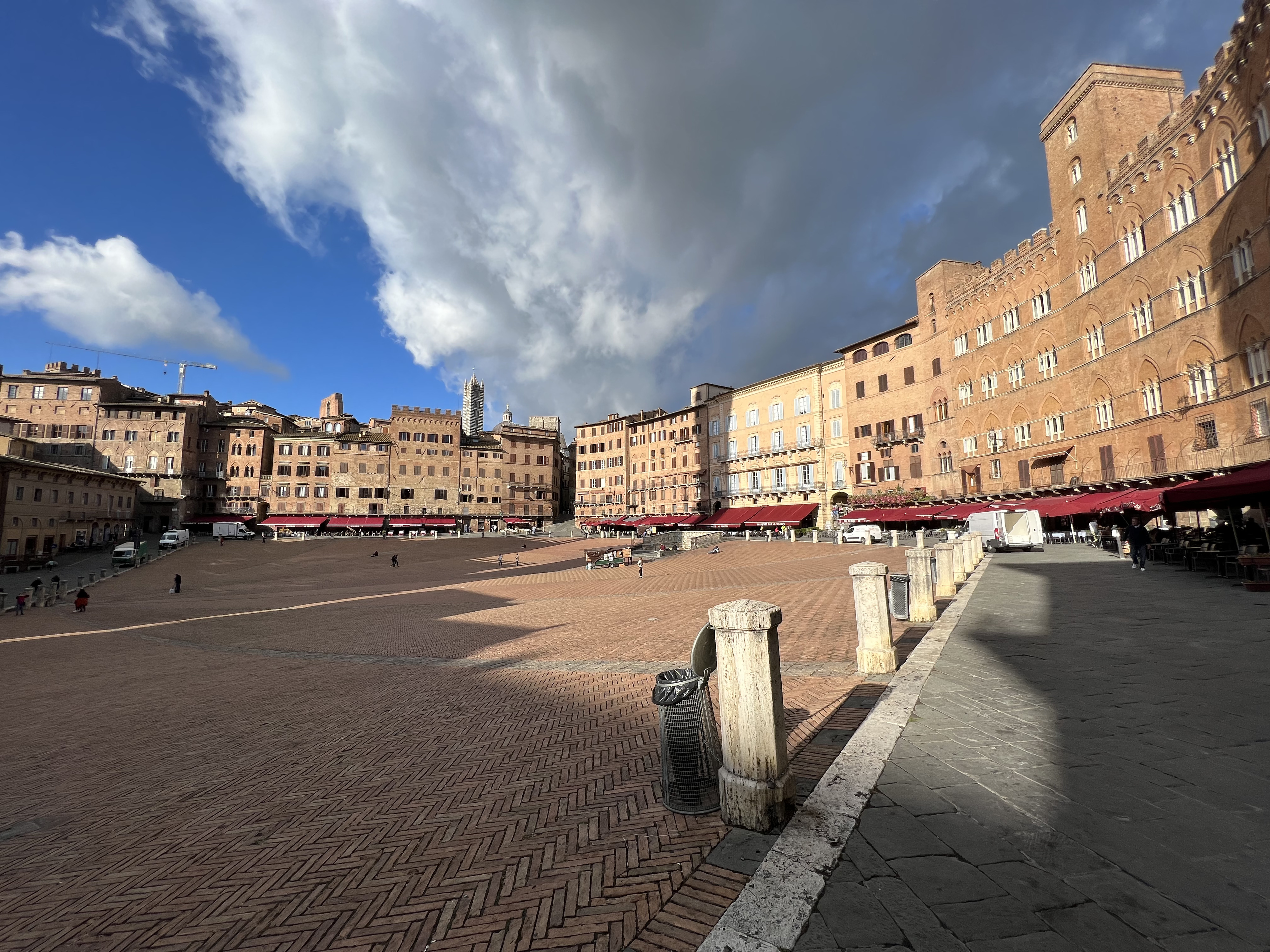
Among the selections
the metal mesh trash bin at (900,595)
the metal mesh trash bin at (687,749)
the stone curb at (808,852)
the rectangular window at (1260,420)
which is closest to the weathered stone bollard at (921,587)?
the metal mesh trash bin at (900,595)

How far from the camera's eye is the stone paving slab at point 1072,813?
7.83 feet

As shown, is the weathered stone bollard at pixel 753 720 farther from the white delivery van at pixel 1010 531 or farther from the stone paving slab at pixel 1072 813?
the white delivery van at pixel 1010 531

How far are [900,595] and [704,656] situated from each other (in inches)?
280

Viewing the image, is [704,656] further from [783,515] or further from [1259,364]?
[783,515]

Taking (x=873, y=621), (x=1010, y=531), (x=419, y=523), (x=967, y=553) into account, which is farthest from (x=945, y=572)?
(x=419, y=523)

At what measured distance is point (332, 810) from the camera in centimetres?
452

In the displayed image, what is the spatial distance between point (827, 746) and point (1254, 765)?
9.38 ft

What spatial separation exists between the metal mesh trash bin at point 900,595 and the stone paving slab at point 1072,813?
2.75 metres

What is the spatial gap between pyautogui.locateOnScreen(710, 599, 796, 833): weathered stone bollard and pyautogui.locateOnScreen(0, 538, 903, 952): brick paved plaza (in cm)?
37

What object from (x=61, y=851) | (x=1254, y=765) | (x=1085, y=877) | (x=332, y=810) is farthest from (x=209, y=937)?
(x=1254, y=765)

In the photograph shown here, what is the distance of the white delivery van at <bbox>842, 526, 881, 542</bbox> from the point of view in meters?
33.2

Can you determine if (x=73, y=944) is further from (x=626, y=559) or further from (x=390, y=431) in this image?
(x=390, y=431)

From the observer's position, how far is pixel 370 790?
16.0ft

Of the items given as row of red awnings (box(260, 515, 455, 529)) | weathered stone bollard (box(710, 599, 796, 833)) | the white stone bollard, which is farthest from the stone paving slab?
row of red awnings (box(260, 515, 455, 529))
